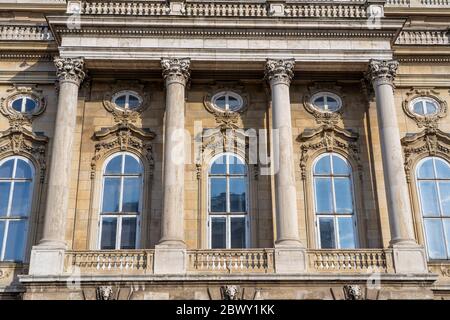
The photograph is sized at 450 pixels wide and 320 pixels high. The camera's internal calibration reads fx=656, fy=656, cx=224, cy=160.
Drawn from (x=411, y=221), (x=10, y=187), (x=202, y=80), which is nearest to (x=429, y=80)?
(x=411, y=221)

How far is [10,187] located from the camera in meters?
20.9

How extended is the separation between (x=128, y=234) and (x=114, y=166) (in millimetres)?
2401

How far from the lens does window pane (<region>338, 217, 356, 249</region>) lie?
2034cm

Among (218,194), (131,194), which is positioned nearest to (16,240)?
(131,194)

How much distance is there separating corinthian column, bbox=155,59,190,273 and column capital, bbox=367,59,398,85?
596 centimetres

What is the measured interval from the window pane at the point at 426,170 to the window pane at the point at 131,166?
361 inches

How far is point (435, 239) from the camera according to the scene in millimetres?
20609

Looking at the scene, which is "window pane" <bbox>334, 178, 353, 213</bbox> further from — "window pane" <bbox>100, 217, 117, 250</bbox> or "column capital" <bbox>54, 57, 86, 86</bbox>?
"column capital" <bbox>54, 57, 86, 86</bbox>

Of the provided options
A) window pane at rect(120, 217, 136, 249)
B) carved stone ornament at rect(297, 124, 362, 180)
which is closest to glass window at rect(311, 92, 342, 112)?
carved stone ornament at rect(297, 124, 362, 180)

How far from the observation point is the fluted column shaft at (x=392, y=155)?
1895 cm

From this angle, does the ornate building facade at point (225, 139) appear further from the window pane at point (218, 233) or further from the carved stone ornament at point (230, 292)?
the carved stone ornament at point (230, 292)
